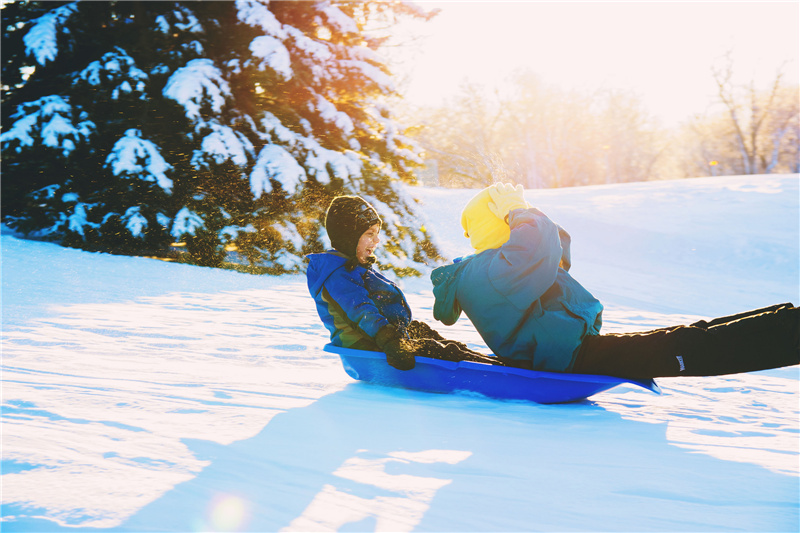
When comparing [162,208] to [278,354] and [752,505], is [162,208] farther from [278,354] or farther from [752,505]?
[752,505]

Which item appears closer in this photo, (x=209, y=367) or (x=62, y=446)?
(x=62, y=446)

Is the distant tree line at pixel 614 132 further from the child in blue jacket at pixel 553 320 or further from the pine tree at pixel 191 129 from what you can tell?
the child in blue jacket at pixel 553 320

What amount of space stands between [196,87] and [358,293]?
542 cm

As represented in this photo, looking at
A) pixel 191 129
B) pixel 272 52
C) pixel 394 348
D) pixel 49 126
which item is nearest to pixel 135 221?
pixel 191 129

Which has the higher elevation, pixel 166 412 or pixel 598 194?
pixel 598 194

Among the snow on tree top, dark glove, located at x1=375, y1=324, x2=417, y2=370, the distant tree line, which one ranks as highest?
the distant tree line

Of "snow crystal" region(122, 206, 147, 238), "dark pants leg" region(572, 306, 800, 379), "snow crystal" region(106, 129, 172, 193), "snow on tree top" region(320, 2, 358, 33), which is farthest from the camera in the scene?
"snow on tree top" region(320, 2, 358, 33)

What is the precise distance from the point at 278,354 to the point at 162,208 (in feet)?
14.9

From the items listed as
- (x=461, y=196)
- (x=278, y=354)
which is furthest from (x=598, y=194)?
(x=278, y=354)

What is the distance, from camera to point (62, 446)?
6.23ft

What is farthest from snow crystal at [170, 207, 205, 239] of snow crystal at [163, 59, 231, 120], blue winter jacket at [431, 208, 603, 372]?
blue winter jacket at [431, 208, 603, 372]

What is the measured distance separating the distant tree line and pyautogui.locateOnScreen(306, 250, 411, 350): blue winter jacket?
25.6 meters

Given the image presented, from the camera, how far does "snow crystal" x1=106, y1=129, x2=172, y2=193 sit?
22.6ft

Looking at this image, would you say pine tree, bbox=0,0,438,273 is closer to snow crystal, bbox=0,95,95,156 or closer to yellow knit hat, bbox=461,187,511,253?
snow crystal, bbox=0,95,95,156
